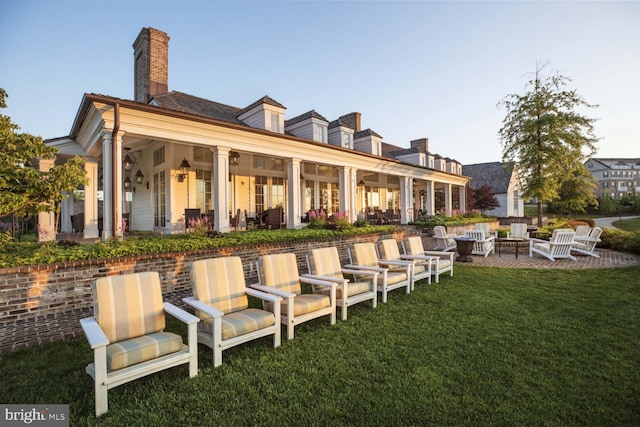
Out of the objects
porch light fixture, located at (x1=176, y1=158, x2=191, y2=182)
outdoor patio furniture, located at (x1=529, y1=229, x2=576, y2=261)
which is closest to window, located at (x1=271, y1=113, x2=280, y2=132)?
porch light fixture, located at (x1=176, y1=158, x2=191, y2=182)

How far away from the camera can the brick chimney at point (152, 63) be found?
1130 cm

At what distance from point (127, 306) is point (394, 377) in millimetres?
2690

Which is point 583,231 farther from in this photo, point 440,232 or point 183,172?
point 183,172

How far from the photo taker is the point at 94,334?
2469 mm

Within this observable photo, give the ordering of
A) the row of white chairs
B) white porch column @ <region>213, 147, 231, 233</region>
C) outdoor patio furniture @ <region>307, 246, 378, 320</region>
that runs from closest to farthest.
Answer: the row of white chairs, outdoor patio furniture @ <region>307, 246, 378, 320</region>, white porch column @ <region>213, 147, 231, 233</region>

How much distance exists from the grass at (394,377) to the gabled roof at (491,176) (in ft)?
96.4

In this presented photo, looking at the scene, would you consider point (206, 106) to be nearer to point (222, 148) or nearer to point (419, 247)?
point (222, 148)

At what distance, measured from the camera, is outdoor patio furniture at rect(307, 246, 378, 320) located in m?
4.56

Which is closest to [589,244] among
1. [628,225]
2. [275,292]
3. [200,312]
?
[275,292]

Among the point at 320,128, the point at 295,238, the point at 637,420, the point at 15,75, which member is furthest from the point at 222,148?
the point at 637,420

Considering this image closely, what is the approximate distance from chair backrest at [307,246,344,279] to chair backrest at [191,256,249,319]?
1395mm

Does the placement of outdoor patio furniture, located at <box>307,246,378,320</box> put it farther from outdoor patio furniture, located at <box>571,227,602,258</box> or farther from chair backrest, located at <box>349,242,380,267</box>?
outdoor patio furniture, located at <box>571,227,602,258</box>

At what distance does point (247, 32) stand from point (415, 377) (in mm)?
12435

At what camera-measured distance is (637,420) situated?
2.30 metres
